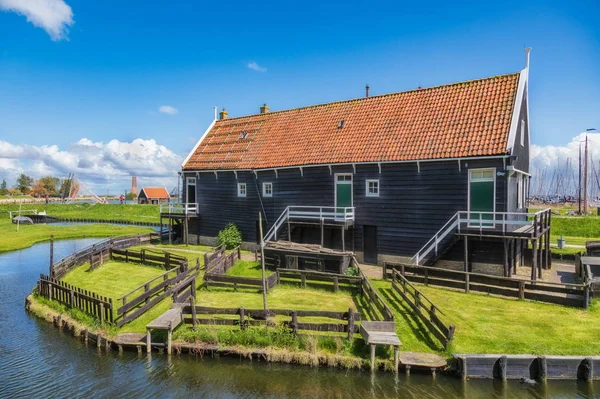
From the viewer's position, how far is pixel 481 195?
62.6ft

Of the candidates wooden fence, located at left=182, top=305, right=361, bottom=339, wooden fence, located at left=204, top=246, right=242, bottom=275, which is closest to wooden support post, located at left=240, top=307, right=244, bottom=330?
wooden fence, located at left=182, top=305, right=361, bottom=339

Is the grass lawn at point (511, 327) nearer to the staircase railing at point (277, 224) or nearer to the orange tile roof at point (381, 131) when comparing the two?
the orange tile roof at point (381, 131)

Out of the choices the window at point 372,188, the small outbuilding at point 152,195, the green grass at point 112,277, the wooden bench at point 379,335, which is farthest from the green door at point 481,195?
the small outbuilding at point 152,195

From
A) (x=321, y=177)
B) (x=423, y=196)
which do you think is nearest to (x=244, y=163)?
(x=321, y=177)

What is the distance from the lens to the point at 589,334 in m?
12.4

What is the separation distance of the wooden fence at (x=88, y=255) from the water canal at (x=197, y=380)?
808 cm

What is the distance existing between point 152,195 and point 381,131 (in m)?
86.0

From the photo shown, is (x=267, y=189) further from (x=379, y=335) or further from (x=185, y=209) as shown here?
(x=379, y=335)

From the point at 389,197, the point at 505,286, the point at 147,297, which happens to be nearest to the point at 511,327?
the point at 505,286

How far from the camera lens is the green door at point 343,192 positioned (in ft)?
75.7

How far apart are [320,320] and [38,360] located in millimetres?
9352

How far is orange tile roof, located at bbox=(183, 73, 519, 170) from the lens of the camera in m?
20.0

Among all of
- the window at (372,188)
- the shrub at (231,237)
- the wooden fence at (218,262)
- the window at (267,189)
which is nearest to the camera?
the wooden fence at (218,262)

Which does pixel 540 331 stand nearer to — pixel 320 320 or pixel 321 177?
pixel 320 320
